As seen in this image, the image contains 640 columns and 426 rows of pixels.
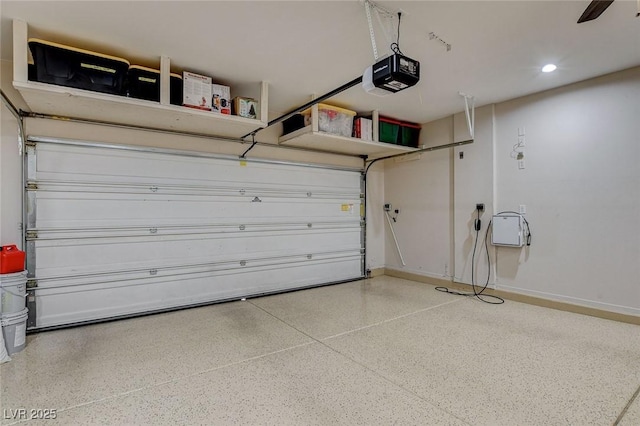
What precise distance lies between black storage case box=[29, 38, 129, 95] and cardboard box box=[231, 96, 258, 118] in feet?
3.43

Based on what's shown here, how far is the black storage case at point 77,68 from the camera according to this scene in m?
2.43

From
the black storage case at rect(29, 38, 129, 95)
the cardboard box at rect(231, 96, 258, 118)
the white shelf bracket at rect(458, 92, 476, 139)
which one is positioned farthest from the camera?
the white shelf bracket at rect(458, 92, 476, 139)

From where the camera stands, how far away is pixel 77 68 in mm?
2541

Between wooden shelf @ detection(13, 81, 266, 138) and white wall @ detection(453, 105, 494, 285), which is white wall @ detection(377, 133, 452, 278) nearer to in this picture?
white wall @ detection(453, 105, 494, 285)

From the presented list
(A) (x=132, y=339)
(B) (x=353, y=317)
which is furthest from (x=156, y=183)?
(B) (x=353, y=317)

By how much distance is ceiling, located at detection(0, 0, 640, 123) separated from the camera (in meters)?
2.25

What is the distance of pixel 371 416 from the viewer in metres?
1.73

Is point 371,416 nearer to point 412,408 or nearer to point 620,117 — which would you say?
point 412,408

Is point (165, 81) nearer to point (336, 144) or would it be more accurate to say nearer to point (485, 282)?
point (336, 144)

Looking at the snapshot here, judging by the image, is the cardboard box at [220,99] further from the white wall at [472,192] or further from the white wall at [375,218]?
the white wall at [472,192]

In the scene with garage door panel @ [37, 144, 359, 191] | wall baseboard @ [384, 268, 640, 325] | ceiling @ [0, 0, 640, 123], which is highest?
ceiling @ [0, 0, 640, 123]

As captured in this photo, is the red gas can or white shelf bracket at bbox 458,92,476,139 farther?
white shelf bracket at bbox 458,92,476,139

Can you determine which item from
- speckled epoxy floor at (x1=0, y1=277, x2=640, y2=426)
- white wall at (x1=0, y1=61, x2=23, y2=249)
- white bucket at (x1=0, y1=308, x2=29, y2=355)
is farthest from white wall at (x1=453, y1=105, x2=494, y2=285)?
white wall at (x1=0, y1=61, x2=23, y2=249)

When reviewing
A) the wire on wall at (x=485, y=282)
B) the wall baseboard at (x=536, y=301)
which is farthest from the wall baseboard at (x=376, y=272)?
the wire on wall at (x=485, y=282)
